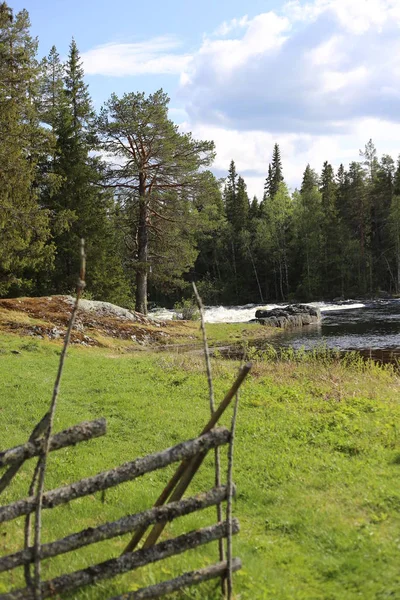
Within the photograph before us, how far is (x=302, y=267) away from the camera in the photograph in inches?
2776

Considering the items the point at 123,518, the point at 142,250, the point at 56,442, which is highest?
the point at 142,250

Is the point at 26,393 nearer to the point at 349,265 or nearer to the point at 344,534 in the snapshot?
the point at 344,534

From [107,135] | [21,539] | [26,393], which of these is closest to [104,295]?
[107,135]

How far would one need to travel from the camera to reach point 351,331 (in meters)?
30.9

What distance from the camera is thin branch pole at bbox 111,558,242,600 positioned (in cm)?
402

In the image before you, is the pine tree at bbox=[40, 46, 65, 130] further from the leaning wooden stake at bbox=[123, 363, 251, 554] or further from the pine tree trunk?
the leaning wooden stake at bbox=[123, 363, 251, 554]

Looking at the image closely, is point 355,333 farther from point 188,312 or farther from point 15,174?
point 15,174

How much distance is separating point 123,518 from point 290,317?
111ft

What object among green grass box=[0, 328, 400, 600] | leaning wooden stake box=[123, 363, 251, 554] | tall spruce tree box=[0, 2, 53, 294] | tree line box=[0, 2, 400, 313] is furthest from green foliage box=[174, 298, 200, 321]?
leaning wooden stake box=[123, 363, 251, 554]

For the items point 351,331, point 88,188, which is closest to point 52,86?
point 88,188

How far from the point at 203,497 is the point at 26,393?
9.35m

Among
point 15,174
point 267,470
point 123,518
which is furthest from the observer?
point 15,174

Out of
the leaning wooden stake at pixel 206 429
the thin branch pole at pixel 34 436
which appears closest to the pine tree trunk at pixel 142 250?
the thin branch pole at pixel 34 436

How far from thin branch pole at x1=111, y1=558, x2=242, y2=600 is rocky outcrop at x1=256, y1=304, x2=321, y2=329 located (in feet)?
103
